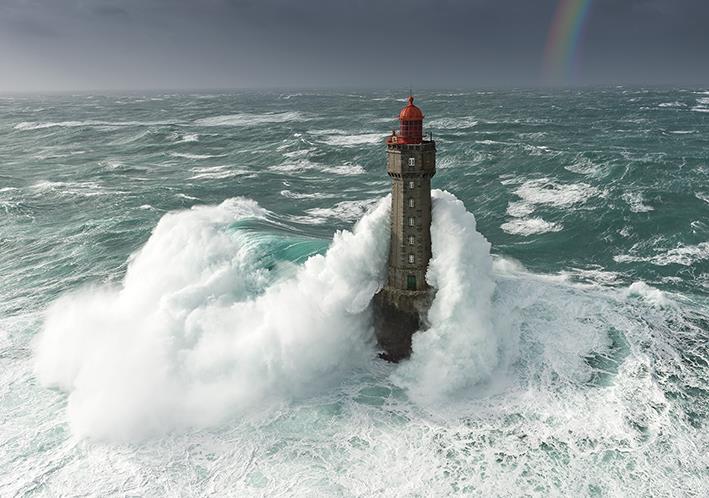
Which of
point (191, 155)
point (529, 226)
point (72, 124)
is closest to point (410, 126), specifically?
point (529, 226)

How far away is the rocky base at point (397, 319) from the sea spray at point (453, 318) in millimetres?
638

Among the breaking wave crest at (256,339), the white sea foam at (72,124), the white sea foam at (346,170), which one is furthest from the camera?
the white sea foam at (72,124)

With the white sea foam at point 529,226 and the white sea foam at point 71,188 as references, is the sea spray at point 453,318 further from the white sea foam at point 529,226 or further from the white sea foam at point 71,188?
the white sea foam at point 71,188

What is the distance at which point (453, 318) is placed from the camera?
922 inches

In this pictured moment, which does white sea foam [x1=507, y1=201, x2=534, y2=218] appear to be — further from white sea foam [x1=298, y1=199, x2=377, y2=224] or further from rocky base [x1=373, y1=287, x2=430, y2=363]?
rocky base [x1=373, y1=287, x2=430, y2=363]

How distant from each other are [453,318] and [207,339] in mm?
11200

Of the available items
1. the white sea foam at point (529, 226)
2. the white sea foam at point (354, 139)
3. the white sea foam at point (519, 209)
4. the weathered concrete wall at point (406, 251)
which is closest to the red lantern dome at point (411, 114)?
the weathered concrete wall at point (406, 251)

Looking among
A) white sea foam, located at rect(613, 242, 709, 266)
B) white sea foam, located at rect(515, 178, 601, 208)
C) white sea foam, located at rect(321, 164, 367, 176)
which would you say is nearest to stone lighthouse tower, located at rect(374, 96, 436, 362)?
white sea foam, located at rect(613, 242, 709, 266)

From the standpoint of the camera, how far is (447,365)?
884 inches

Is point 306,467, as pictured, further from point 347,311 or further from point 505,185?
point 505,185

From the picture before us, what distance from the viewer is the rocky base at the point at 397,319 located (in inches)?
960

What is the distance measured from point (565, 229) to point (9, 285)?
37.6 m

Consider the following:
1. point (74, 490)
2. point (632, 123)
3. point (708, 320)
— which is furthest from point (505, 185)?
point (632, 123)

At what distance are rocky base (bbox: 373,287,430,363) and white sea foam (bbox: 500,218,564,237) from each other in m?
17.6
